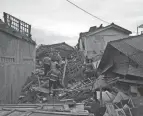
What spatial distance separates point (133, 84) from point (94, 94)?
178 centimetres

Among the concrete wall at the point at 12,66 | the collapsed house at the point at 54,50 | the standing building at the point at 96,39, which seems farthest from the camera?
the collapsed house at the point at 54,50

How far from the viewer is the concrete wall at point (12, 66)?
716 cm

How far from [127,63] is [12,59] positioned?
5.38m

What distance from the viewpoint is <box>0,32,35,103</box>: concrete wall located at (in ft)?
23.5

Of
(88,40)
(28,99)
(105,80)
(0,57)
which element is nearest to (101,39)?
(88,40)

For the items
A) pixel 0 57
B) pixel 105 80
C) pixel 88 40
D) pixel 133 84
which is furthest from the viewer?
pixel 88 40

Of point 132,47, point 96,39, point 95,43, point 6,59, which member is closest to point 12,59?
point 6,59

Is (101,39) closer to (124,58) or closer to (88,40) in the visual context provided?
(88,40)

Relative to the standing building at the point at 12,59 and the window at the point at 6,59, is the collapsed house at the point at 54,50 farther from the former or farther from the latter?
the window at the point at 6,59

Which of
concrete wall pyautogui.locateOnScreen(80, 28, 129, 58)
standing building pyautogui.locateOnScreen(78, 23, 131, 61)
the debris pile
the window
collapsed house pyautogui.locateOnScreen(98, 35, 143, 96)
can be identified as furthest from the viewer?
concrete wall pyautogui.locateOnScreen(80, 28, 129, 58)

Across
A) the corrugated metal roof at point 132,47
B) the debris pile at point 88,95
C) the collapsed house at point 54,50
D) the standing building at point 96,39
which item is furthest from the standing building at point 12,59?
the standing building at point 96,39

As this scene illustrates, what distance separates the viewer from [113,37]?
68.7 ft

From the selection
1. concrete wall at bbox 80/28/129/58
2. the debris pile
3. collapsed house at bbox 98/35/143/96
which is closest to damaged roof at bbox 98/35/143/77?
collapsed house at bbox 98/35/143/96

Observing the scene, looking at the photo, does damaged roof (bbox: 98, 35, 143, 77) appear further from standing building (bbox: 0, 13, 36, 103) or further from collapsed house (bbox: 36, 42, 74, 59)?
collapsed house (bbox: 36, 42, 74, 59)
